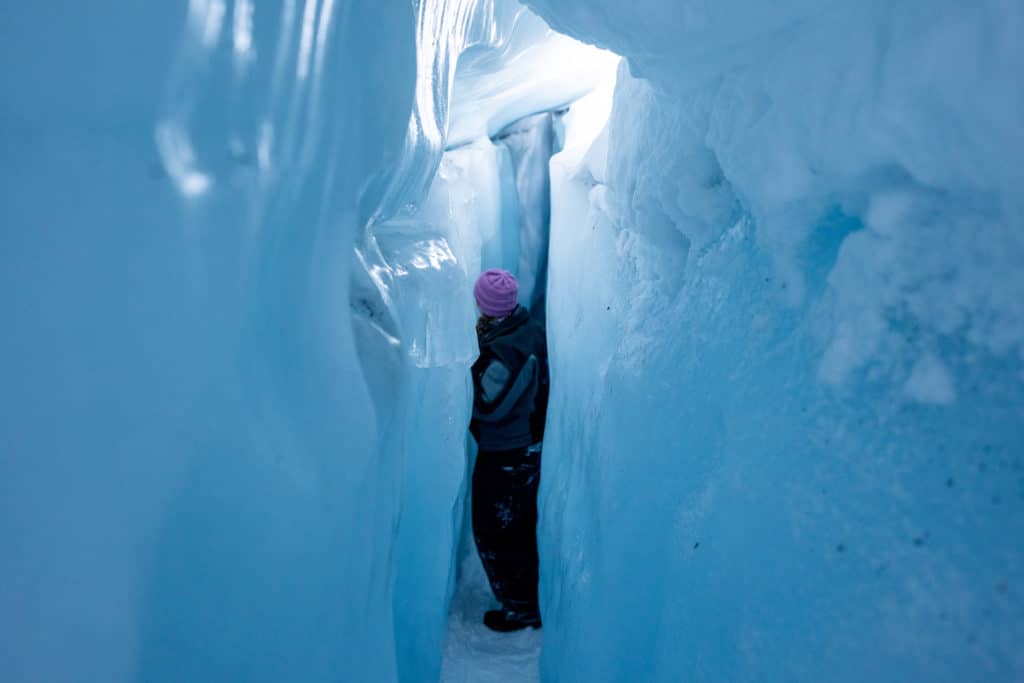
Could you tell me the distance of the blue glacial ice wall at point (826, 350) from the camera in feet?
2.31

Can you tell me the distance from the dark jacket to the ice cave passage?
3.84 feet

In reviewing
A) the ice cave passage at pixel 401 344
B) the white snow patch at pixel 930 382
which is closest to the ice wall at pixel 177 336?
the ice cave passage at pixel 401 344

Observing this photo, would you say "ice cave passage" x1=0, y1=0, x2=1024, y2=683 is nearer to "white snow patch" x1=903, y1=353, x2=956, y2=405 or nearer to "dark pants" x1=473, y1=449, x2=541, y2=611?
"white snow patch" x1=903, y1=353, x2=956, y2=405

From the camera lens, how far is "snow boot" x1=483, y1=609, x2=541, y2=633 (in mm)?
2828

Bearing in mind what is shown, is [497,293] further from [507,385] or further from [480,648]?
[480,648]

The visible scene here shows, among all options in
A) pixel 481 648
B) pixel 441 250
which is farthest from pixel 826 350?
pixel 481 648

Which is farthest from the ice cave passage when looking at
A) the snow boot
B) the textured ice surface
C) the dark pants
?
the snow boot

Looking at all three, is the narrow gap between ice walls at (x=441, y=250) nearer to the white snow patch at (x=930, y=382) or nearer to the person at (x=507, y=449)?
the person at (x=507, y=449)

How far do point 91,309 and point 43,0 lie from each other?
333 mm

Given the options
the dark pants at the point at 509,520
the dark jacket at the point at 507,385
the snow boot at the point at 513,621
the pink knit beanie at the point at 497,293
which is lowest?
the snow boot at the point at 513,621

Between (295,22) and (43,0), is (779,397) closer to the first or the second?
(295,22)

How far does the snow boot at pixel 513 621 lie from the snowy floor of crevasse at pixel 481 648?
0.09 ft

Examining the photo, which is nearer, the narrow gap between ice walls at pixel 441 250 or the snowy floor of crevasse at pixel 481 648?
the narrow gap between ice walls at pixel 441 250

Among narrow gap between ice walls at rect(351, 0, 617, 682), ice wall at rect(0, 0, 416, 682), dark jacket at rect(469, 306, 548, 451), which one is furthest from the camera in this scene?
dark jacket at rect(469, 306, 548, 451)
